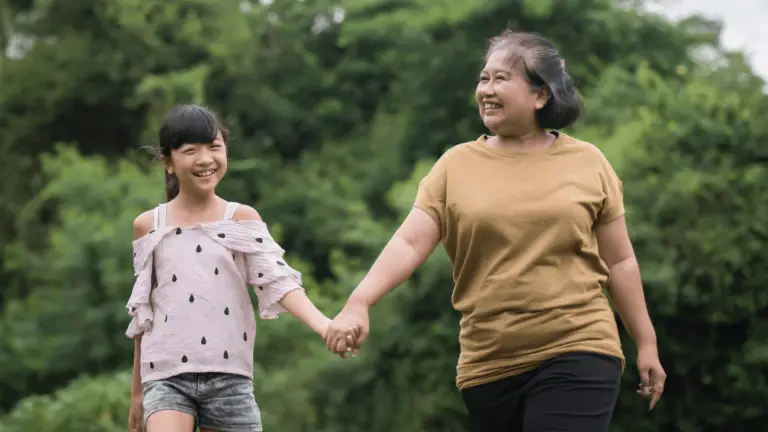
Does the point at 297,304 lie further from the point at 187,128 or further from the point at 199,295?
the point at 187,128

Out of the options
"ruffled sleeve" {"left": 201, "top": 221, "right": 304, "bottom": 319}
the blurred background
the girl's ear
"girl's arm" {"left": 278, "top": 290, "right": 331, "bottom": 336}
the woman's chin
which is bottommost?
"girl's arm" {"left": 278, "top": 290, "right": 331, "bottom": 336}

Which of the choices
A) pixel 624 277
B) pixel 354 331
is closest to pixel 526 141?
pixel 624 277

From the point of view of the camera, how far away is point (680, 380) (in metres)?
9.89

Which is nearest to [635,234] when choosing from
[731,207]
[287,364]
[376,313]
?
[731,207]

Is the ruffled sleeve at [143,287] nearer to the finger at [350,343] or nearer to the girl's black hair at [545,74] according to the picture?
the finger at [350,343]

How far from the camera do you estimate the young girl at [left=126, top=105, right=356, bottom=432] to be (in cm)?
393

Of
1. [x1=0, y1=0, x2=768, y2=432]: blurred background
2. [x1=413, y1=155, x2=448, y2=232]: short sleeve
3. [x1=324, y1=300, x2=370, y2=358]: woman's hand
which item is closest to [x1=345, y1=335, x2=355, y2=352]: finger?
[x1=324, y1=300, x2=370, y2=358]: woman's hand

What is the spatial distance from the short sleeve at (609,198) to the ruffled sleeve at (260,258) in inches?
38.4

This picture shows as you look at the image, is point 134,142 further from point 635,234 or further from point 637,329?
point 637,329

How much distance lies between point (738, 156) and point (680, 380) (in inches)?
75.6

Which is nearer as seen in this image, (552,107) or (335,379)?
(552,107)

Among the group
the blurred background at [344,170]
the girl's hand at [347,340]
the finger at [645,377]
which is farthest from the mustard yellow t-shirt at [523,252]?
the blurred background at [344,170]

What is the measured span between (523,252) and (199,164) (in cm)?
104

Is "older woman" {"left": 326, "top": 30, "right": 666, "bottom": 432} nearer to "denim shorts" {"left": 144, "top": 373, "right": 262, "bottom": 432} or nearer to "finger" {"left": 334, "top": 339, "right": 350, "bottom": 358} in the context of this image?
"finger" {"left": 334, "top": 339, "right": 350, "bottom": 358}
